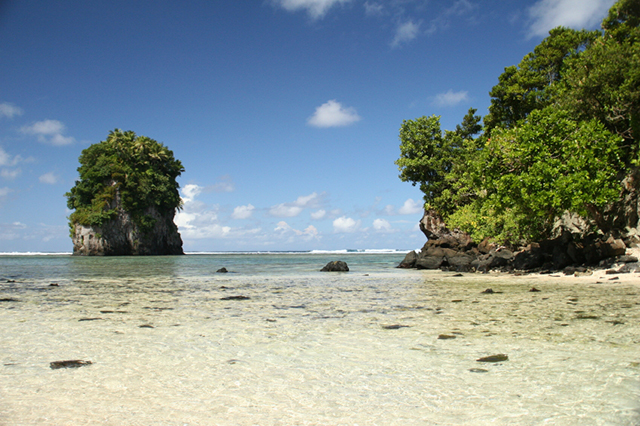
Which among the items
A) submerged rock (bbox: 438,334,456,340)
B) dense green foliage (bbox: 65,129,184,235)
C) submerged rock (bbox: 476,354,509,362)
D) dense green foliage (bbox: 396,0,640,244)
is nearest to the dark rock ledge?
dense green foliage (bbox: 396,0,640,244)

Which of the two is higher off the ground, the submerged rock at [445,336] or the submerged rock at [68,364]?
the submerged rock at [68,364]

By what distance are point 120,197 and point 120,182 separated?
2548 mm

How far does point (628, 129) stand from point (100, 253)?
71.5 m

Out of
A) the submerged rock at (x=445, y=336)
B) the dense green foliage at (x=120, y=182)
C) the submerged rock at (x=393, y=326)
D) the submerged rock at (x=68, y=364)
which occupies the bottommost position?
the submerged rock at (x=393, y=326)

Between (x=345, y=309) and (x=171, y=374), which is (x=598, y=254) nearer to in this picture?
(x=345, y=309)

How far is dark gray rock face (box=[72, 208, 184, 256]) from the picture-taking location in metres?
67.9

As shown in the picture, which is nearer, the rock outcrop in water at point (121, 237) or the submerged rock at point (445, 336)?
the submerged rock at point (445, 336)

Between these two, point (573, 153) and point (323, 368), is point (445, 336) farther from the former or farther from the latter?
point (573, 153)

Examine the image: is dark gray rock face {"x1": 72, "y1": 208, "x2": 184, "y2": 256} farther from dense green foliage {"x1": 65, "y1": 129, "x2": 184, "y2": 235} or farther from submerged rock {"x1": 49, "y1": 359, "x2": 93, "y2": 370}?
submerged rock {"x1": 49, "y1": 359, "x2": 93, "y2": 370}

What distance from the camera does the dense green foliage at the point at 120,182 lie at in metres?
67.8

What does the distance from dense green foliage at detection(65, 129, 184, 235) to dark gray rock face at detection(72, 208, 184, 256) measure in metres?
1.15

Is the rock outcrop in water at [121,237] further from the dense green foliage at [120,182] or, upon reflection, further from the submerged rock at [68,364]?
the submerged rock at [68,364]

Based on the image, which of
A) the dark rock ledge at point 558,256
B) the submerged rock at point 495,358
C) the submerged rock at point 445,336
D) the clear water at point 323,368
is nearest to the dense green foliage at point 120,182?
the dark rock ledge at point 558,256

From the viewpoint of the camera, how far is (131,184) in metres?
67.8
